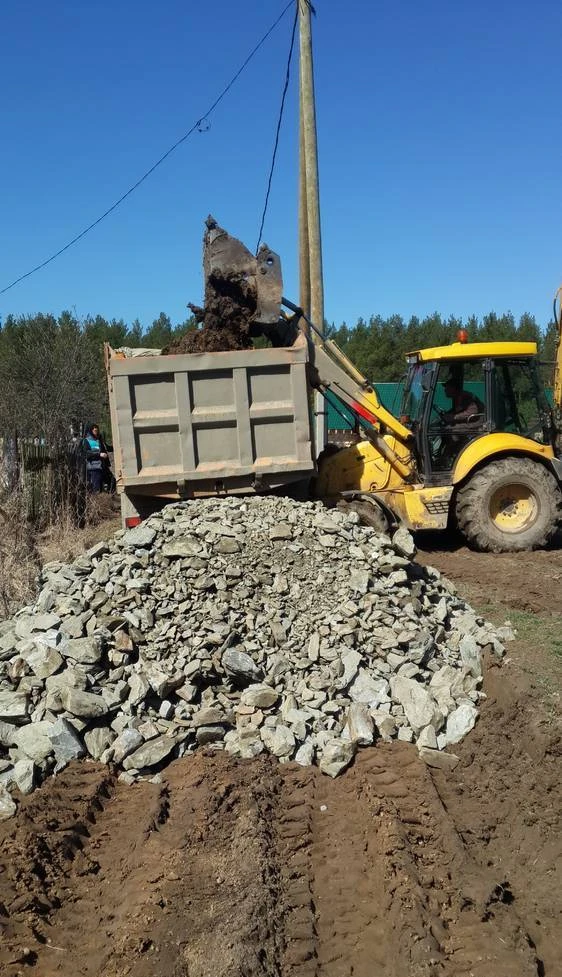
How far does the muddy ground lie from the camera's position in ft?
11.6

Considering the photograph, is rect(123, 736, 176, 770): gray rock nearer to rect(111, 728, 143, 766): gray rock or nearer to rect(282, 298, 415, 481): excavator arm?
rect(111, 728, 143, 766): gray rock

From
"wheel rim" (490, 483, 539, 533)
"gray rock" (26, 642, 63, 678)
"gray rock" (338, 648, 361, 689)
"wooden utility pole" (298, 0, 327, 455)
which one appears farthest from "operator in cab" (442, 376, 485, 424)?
"gray rock" (26, 642, 63, 678)

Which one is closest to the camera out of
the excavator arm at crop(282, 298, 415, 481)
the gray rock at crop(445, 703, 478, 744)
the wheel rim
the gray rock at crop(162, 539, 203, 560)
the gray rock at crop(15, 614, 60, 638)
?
the gray rock at crop(445, 703, 478, 744)

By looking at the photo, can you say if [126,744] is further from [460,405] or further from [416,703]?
[460,405]

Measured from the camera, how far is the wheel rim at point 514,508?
10.5 m

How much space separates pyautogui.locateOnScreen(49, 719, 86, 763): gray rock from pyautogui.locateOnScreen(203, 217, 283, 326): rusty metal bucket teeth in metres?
5.31

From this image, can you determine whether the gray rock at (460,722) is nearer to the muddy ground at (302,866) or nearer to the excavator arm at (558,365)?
the muddy ground at (302,866)

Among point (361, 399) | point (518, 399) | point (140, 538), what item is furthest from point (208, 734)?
point (518, 399)

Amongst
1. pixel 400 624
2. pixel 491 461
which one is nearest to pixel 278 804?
pixel 400 624

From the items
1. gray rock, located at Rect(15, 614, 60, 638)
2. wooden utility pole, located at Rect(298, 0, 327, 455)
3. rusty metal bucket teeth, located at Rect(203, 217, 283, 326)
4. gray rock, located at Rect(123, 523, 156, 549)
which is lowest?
gray rock, located at Rect(15, 614, 60, 638)

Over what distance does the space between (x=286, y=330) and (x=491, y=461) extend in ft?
10.0

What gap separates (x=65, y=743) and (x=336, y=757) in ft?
5.91

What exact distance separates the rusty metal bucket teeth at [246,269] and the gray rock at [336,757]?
538 cm

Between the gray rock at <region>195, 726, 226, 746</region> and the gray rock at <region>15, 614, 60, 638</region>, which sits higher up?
the gray rock at <region>15, 614, 60, 638</region>
